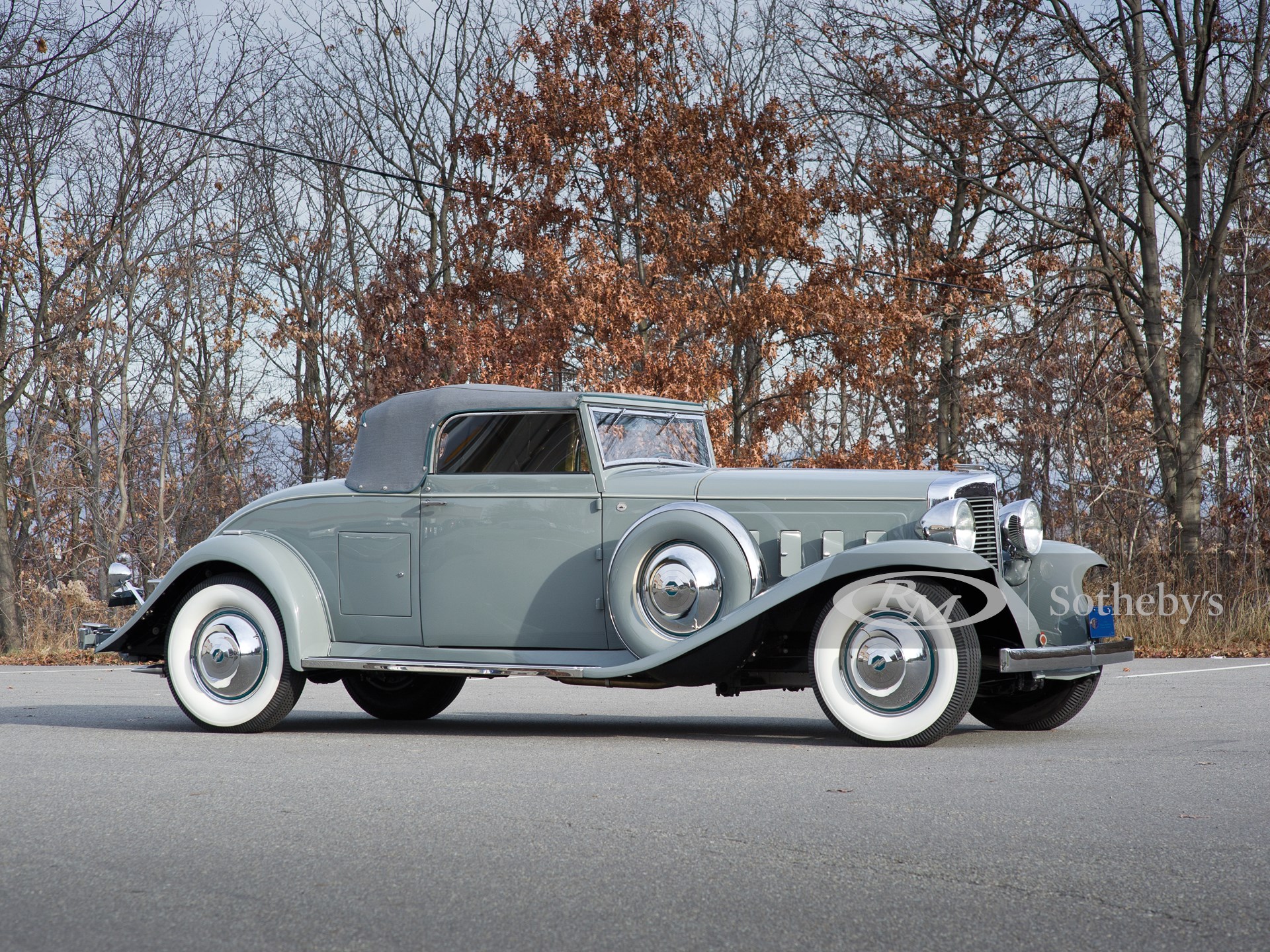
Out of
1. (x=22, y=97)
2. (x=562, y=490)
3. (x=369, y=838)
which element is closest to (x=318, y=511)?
(x=562, y=490)

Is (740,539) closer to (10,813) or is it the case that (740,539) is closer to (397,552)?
(397,552)

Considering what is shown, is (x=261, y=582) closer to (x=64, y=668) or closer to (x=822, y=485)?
(x=822, y=485)

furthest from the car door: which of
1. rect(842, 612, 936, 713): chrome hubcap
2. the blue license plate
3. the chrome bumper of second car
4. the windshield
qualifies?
the blue license plate

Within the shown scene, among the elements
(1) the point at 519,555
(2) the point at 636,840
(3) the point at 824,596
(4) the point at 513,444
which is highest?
(4) the point at 513,444

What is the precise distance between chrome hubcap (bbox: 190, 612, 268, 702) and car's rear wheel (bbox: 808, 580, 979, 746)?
336 cm

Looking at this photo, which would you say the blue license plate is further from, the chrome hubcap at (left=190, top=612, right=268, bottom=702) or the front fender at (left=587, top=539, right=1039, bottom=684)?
the chrome hubcap at (left=190, top=612, right=268, bottom=702)

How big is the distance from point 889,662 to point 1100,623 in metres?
1.37

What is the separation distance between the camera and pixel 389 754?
6262 millimetres

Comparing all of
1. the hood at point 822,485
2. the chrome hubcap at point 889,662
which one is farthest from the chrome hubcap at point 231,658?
the chrome hubcap at point 889,662

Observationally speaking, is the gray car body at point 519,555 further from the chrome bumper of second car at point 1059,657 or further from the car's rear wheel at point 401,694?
the car's rear wheel at point 401,694

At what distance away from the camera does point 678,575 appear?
670 cm

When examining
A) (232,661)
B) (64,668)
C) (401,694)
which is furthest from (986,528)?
(64,668)

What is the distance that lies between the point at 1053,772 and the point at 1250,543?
46.1 ft

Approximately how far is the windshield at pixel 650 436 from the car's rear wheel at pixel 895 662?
67.2 inches
